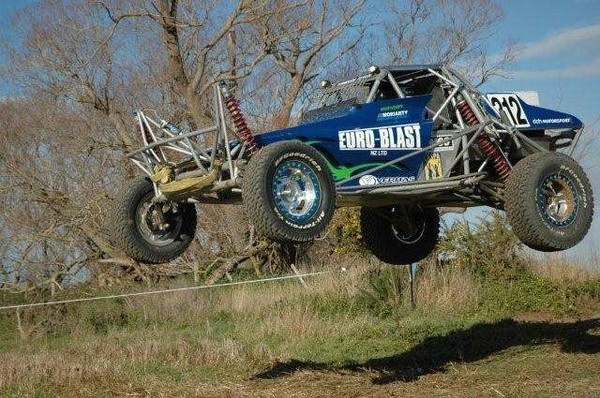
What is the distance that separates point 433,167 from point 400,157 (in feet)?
2.42

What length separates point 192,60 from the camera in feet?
86.9

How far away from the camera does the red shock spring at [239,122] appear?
864 cm

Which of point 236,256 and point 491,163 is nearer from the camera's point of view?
point 491,163

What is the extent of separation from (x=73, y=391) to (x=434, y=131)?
509cm

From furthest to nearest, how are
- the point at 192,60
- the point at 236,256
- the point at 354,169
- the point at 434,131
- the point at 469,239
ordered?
the point at 192,60 < the point at 236,256 < the point at 469,239 < the point at 434,131 < the point at 354,169

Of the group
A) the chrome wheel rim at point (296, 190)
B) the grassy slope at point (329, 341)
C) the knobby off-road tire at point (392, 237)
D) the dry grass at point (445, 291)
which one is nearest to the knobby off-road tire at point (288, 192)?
the chrome wheel rim at point (296, 190)

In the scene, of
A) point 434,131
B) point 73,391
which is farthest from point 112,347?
point 434,131

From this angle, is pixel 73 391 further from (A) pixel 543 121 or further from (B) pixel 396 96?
(A) pixel 543 121

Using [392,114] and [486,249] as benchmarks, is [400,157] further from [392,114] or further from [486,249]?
[486,249]

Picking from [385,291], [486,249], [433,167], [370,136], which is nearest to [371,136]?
[370,136]

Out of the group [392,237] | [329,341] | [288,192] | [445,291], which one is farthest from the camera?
[445,291]

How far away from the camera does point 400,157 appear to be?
31.4 feet

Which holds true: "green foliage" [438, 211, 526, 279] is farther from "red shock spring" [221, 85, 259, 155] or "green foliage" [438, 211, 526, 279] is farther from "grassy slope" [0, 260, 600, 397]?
"red shock spring" [221, 85, 259, 155]

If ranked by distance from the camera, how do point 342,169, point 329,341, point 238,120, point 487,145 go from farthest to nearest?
point 329,341 → point 487,145 → point 342,169 → point 238,120
